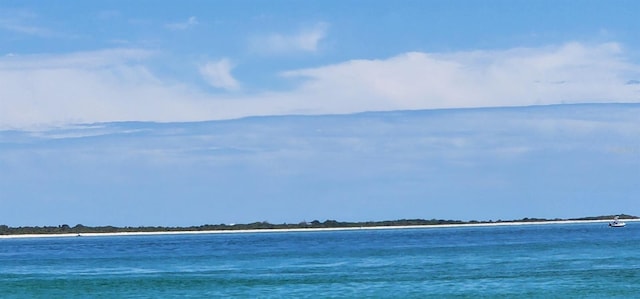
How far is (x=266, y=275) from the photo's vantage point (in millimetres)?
66312

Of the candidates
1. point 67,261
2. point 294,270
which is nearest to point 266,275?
point 294,270

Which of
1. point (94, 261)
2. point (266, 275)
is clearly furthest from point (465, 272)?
point (94, 261)

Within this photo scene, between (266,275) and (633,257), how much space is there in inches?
1144

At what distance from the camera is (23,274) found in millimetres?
75250

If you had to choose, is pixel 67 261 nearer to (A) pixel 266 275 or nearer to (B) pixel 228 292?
(A) pixel 266 275

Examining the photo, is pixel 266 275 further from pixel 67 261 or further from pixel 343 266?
pixel 67 261

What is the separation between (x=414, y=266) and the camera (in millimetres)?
72750

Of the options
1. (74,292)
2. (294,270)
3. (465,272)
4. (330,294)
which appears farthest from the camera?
(294,270)

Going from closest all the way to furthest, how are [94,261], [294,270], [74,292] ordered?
[74,292] → [294,270] → [94,261]

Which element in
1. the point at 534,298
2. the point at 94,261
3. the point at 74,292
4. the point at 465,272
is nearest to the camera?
the point at 534,298

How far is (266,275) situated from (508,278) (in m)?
15.5

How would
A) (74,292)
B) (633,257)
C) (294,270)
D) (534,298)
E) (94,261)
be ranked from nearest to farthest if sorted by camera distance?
(534,298), (74,292), (294,270), (633,257), (94,261)

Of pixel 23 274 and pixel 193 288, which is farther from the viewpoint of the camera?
pixel 23 274

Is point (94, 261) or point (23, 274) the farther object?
point (94, 261)
